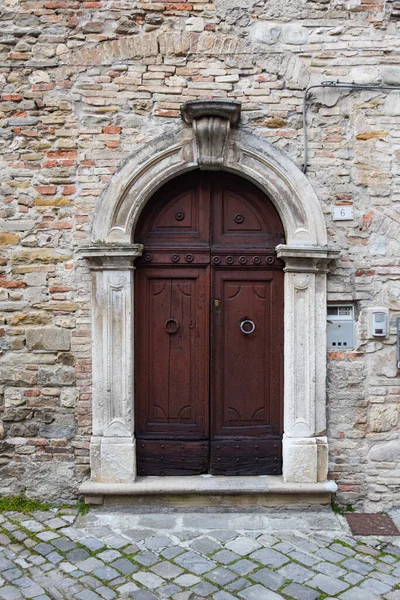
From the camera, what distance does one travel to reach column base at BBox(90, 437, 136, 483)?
4121 millimetres

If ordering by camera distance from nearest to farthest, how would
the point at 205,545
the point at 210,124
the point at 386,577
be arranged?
the point at 386,577 → the point at 205,545 → the point at 210,124

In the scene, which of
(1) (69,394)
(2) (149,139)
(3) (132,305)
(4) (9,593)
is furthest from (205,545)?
(2) (149,139)

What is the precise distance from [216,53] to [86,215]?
1.60 meters

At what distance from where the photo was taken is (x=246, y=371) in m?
4.31

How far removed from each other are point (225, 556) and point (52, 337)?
2023 mm

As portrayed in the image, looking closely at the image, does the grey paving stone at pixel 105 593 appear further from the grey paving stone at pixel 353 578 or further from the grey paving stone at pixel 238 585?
the grey paving stone at pixel 353 578

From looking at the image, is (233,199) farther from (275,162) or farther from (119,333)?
(119,333)

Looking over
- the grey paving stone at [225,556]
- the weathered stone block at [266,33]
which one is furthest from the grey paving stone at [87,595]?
the weathered stone block at [266,33]

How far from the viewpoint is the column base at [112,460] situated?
4.12 metres

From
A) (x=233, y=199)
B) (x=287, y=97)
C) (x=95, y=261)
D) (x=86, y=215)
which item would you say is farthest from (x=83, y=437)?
(x=287, y=97)

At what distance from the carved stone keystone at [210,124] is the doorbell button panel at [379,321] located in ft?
5.41

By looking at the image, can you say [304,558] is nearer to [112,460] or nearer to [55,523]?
[112,460]

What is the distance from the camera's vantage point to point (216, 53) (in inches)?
162

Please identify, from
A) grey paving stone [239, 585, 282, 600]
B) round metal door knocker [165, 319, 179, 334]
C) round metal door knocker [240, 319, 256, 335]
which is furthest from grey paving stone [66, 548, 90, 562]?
round metal door knocker [240, 319, 256, 335]
